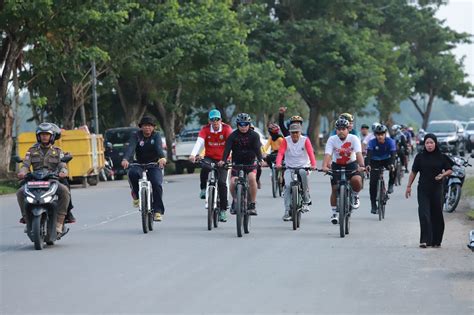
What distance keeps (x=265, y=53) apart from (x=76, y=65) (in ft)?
98.6

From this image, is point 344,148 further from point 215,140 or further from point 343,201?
point 215,140

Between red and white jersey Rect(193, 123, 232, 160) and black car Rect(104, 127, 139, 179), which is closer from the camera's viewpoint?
red and white jersey Rect(193, 123, 232, 160)

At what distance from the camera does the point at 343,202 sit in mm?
17281

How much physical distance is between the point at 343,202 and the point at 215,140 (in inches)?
98.2

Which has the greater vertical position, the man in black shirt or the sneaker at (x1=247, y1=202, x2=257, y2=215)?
the man in black shirt

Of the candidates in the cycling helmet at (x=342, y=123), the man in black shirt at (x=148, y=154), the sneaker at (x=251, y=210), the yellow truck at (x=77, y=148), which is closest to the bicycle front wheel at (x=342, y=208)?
the cycling helmet at (x=342, y=123)

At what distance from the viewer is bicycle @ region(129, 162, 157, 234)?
17.6m

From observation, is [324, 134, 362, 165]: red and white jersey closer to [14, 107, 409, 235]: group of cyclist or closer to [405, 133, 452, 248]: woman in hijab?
[14, 107, 409, 235]: group of cyclist

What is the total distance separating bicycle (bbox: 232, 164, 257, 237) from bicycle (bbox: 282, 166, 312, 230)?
0.82 metres

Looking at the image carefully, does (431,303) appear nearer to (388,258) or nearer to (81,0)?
(388,258)

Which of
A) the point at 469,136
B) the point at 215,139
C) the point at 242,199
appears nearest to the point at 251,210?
the point at 242,199

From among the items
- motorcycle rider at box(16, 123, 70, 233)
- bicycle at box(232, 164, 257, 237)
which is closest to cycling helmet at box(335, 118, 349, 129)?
bicycle at box(232, 164, 257, 237)

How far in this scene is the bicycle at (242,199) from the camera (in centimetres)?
1705

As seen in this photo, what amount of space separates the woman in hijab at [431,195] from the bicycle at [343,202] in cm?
168
